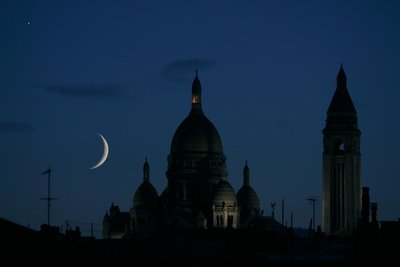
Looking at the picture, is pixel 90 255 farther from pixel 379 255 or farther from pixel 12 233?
pixel 379 255

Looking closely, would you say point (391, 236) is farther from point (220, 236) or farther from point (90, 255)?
point (220, 236)

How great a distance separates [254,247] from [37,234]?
60.7 m

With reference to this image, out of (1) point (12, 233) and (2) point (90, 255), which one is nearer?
(1) point (12, 233)

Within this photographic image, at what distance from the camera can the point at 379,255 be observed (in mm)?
74438

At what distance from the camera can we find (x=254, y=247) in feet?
387

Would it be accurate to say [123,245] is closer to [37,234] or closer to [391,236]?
[391,236]

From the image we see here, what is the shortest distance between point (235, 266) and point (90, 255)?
22.0 metres

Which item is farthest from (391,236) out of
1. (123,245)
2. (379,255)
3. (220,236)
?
(220,236)

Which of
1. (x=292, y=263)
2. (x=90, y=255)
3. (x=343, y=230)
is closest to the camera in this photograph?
(x=90, y=255)

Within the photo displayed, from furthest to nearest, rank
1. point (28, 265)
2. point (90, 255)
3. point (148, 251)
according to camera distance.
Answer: point (148, 251) → point (90, 255) → point (28, 265)

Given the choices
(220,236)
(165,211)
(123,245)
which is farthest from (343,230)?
(123,245)

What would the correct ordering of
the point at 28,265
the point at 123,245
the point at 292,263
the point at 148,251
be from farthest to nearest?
the point at 123,245 → the point at 148,251 → the point at 292,263 → the point at 28,265

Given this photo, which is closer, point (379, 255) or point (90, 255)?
point (90, 255)

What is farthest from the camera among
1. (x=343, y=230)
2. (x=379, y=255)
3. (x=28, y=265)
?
(x=343, y=230)
